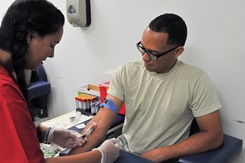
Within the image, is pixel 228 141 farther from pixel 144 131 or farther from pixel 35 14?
pixel 35 14

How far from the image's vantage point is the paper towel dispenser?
7.32 feet

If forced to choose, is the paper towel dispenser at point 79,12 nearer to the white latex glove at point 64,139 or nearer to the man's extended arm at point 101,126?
the man's extended arm at point 101,126

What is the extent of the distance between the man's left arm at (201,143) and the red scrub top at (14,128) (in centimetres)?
82

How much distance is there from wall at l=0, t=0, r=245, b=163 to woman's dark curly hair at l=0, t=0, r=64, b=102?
1.09 m

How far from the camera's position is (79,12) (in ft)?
7.32

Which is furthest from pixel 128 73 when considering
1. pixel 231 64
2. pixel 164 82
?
pixel 231 64

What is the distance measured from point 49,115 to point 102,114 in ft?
5.95

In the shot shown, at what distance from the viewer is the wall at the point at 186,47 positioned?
1.56m

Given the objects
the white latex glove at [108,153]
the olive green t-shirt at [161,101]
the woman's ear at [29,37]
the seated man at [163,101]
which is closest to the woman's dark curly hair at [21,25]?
the woman's ear at [29,37]

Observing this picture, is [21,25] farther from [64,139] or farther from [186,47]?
[186,47]

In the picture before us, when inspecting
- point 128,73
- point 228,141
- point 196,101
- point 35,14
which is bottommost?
point 228,141

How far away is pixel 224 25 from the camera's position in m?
1.55

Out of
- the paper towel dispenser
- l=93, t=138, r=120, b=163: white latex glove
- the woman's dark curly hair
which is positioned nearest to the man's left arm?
l=93, t=138, r=120, b=163: white latex glove

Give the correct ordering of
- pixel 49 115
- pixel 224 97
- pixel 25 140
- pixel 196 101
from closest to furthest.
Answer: pixel 25 140, pixel 196 101, pixel 224 97, pixel 49 115
